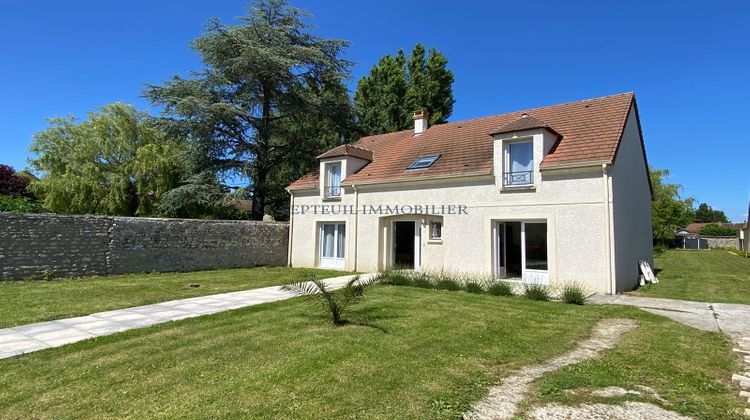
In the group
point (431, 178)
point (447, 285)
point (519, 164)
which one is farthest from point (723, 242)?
point (447, 285)

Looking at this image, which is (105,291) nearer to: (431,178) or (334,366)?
(334,366)

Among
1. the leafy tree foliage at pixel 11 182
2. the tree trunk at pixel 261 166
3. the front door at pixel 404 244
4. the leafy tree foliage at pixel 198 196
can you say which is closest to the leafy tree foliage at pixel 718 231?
the front door at pixel 404 244

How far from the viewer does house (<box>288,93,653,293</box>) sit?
11.9m

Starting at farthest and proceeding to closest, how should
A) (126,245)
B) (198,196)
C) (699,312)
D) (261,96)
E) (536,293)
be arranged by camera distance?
1. (261,96)
2. (198,196)
3. (126,245)
4. (536,293)
5. (699,312)

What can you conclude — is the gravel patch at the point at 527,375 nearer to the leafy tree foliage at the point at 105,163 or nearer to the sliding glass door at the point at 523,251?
the sliding glass door at the point at 523,251

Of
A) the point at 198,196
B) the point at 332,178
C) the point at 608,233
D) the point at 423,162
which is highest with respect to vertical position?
the point at 423,162

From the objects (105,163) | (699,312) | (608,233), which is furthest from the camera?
(105,163)

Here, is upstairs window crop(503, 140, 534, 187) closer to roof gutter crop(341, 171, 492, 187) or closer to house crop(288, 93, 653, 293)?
house crop(288, 93, 653, 293)

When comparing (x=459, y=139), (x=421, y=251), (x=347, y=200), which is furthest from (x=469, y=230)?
(x=347, y=200)

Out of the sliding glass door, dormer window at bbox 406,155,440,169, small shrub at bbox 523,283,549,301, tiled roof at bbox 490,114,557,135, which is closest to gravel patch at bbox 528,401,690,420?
small shrub at bbox 523,283,549,301

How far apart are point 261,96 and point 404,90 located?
496 inches

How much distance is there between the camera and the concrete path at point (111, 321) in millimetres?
6238

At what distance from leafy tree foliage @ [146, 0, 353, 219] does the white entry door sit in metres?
7.89

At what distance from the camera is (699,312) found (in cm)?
874
